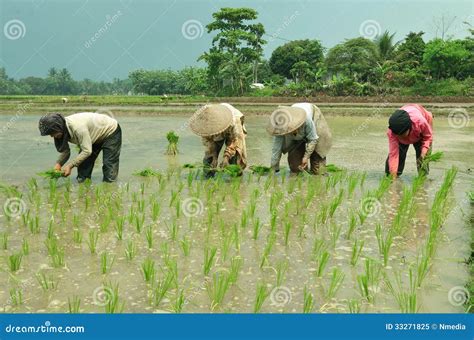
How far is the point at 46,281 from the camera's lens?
3238 mm

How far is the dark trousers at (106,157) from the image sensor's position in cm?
629

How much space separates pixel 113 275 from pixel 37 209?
7.06 feet

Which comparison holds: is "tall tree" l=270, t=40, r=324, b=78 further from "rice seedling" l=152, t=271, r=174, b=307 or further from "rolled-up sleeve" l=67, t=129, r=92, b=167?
"rice seedling" l=152, t=271, r=174, b=307

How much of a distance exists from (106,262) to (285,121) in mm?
3147

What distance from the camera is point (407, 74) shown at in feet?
83.1

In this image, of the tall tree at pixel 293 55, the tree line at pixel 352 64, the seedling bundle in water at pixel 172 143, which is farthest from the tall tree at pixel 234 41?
the seedling bundle in water at pixel 172 143

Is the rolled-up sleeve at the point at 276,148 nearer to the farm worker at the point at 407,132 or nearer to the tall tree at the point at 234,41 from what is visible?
the farm worker at the point at 407,132

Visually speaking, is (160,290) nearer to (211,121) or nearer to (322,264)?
(322,264)

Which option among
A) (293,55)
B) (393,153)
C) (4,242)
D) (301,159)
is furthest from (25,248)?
(293,55)

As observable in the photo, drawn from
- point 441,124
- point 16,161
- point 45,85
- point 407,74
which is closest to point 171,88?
point 45,85

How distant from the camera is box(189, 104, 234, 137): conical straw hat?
19.6 ft

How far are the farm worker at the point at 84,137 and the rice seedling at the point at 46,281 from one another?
2.37 meters

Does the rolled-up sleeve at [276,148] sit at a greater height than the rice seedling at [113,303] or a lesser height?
greater
